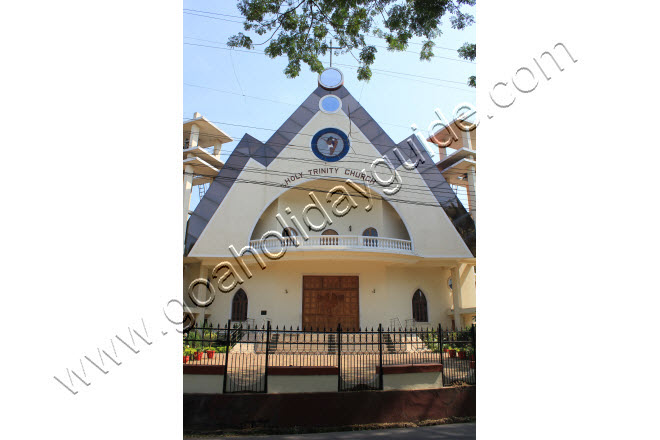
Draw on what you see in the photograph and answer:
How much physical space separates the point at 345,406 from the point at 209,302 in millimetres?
12737

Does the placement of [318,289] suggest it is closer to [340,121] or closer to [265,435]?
[340,121]

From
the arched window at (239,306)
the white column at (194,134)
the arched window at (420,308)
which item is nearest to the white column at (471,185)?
the arched window at (420,308)

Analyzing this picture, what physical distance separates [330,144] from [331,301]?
7.73 meters

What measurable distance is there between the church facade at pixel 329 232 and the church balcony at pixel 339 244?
0.18 feet

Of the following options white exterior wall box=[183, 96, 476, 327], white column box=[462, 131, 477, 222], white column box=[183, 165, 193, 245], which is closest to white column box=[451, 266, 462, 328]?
white exterior wall box=[183, 96, 476, 327]

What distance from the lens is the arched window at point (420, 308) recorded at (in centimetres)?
1861

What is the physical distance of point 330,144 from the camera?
1931 cm

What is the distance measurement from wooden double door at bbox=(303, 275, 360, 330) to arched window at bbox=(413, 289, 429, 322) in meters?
3.02

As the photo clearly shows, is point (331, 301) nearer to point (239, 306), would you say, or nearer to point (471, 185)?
point (239, 306)

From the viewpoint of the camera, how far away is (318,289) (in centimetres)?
1805

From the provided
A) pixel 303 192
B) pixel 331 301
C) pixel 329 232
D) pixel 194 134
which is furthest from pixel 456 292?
pixel 194 134

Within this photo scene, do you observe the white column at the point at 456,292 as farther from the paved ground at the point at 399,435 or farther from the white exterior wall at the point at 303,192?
the paved ground at the point at 399,435

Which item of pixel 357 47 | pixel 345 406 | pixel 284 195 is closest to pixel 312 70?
pixel 357 47

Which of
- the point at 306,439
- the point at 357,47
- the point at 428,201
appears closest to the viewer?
the point at 306,439
